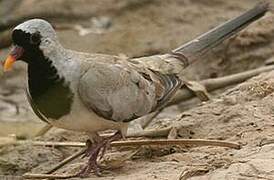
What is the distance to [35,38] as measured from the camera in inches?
179

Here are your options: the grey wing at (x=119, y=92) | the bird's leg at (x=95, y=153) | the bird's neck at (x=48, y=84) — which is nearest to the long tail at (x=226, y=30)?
the grey wing at (x=119, y=92)

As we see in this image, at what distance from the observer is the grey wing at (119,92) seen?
4.66 m

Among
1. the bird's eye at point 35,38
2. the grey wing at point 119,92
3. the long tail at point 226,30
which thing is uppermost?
the bird's eye at point 35,38

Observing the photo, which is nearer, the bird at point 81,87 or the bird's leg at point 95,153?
the bird at point 81,87

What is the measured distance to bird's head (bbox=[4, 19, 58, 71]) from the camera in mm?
4523

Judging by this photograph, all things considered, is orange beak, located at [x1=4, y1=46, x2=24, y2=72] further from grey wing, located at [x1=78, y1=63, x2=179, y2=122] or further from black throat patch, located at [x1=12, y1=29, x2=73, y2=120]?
Result: grey wing, located at [x1=78, y1=63, x2=179, y2=122]

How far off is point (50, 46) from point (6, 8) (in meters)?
4.14

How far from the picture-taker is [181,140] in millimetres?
5070

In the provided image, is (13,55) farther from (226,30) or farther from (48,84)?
(226,30)

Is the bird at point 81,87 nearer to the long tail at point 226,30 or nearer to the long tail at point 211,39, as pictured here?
the long tail at point 211,39

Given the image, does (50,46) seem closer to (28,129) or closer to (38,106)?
(38,106)

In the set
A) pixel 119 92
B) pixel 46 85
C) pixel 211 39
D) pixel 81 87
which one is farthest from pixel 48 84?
pixel 211 39

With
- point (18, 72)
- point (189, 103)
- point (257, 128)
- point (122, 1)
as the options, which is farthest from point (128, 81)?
point (122, 1)

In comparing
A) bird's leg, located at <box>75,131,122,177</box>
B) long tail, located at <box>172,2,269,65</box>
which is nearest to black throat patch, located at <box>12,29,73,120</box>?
bird's leg, located at <box>75,131,122,177</box>
